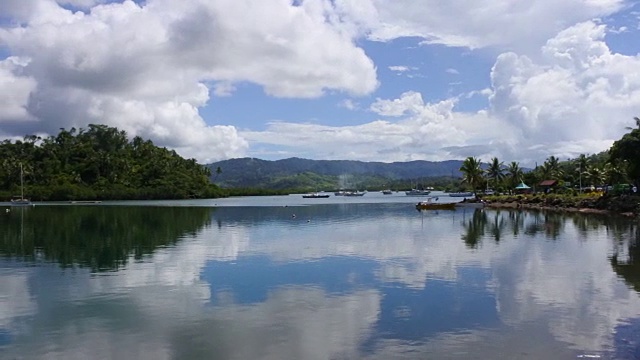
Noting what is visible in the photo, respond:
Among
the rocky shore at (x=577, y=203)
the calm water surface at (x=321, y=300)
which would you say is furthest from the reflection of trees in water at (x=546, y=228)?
the rocky shore at (x=577, y=203)

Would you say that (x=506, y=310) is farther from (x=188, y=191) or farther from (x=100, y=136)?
(x=100, y=136)

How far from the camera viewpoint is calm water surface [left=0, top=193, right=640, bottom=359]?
1367cm

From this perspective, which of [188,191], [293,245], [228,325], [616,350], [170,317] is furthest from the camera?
[188,191]

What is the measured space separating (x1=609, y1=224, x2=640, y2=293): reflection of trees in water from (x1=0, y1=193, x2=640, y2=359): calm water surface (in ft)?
0.29

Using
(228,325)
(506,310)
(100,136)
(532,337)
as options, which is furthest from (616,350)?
(100,136)

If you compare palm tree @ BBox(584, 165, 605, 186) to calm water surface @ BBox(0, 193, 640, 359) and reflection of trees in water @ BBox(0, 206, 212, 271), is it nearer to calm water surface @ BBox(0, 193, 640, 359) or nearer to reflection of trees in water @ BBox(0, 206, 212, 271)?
calm water surface @ BBox(0, 193, 640, 359)

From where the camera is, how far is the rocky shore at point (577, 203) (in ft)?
202

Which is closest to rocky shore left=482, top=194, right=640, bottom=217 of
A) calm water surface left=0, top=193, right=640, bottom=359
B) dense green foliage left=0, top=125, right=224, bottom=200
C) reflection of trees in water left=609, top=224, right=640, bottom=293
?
reflection of trees in water left=609, top=224, right=640, bottom=293

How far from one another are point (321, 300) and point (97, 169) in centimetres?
13807

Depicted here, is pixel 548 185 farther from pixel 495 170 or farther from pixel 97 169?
pixel 97 169

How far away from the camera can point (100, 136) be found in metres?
162

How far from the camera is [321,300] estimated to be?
18859 millimetres

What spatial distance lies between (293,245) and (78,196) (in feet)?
359

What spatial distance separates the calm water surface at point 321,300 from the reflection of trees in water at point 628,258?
0.09 metres
